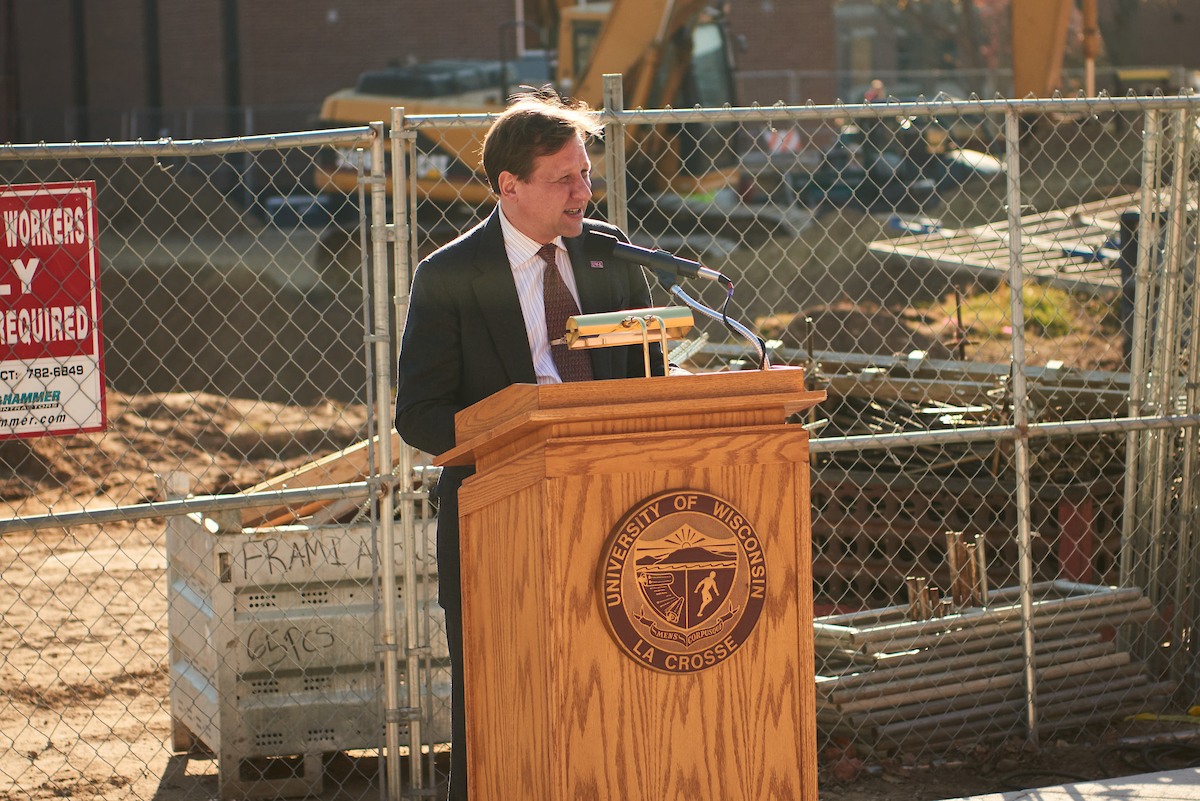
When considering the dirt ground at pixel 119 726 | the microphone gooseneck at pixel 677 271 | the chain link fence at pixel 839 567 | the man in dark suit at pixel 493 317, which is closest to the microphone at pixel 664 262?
the microphone gooseneck at pixel 677 271

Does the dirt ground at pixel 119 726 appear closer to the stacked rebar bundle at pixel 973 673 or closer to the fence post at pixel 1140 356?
the stacked rebar bundle at pixel 973 673

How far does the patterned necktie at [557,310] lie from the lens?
3012 mm

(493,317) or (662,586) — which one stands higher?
(493,317)

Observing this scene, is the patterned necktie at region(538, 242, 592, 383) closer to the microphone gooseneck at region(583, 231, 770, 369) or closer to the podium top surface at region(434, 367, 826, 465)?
the microphone gooseneck at region(583, 231, 770, 369)

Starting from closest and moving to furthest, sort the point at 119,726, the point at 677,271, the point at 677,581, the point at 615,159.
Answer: the point at 677,581
the point at 677,271
the point at 615,159
the point at 119,726

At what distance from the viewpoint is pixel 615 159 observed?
4.29m

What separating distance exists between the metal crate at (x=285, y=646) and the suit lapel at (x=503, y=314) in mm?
1767

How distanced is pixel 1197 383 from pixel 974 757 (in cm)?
183

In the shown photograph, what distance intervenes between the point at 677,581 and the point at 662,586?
0.03 m

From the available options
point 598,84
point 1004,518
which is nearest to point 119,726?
point 1004,518

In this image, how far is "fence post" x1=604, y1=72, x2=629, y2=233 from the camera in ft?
13.9

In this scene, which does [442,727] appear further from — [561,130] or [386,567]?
[561,130]

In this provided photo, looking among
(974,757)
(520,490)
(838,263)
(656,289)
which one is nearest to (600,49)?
(838,263)

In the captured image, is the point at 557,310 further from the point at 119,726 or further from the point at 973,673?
the point at 119,726
